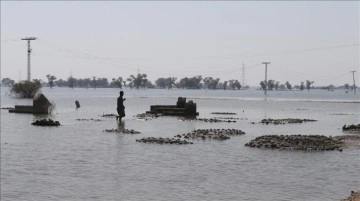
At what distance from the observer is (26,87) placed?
11144 cm

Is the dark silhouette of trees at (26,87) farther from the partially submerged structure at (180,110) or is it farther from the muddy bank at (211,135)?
the muddy bank at (211,135)

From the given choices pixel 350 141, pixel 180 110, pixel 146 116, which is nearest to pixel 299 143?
pixel 350 141

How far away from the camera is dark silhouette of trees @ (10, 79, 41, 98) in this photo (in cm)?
11138

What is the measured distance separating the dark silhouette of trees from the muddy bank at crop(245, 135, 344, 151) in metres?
90.7

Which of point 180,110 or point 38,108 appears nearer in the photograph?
point 180,110

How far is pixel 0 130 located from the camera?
115ft

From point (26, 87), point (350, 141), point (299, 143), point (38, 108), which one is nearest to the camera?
point (299, 143)

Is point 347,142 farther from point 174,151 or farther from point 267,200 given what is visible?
point 267,200

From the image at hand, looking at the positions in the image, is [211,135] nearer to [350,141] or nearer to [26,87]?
[350,141]

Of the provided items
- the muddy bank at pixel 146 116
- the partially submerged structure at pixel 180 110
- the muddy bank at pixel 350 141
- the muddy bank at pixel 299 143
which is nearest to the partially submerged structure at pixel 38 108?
the muddy bank at pixel 146 116

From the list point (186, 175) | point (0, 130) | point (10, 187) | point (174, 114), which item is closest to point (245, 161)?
point (186, 175)

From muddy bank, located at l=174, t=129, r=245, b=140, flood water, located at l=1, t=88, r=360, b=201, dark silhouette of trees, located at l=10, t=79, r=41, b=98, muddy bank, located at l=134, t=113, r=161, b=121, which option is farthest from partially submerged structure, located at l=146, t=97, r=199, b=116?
dark silhouette of trees, located at l=10, t=79, r=41, b=98

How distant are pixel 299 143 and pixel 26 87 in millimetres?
93764

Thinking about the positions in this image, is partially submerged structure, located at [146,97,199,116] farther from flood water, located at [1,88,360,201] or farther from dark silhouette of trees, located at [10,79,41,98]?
dark silhouette of trees, located at [10,79,41,98]
